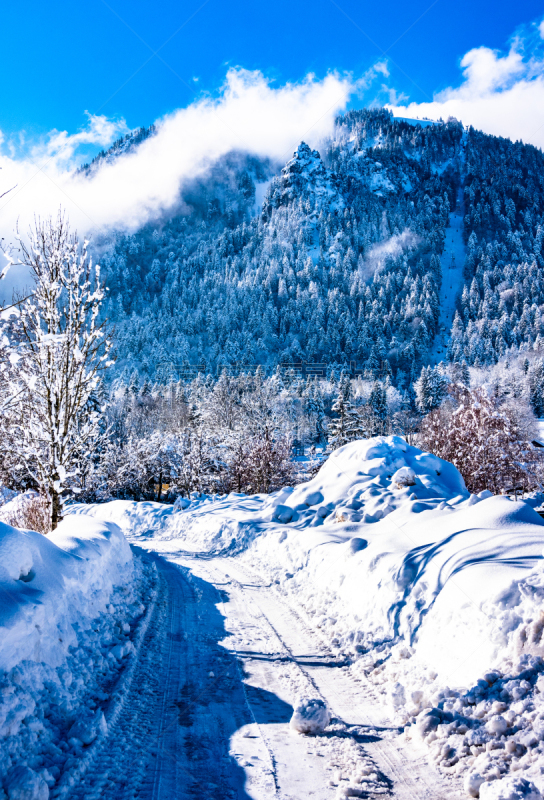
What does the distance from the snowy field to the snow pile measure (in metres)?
0.02

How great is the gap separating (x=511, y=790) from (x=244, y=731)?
2.17m

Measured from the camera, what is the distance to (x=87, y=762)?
3275 mm

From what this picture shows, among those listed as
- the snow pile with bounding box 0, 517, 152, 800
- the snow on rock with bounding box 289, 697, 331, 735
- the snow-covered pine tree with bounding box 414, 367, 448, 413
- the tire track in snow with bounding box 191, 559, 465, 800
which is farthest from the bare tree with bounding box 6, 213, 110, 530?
the snow-covered pine tree with bounding box 414, 367, 448, 413

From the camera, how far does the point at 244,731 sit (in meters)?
3.92

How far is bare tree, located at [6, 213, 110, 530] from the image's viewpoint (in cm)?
859

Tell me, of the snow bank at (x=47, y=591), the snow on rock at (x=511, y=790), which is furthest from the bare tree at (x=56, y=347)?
the snow on rock at (x=511, y=790)

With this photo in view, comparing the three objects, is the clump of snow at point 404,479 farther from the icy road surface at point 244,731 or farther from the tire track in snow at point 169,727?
the tire track in snow at point 169,727

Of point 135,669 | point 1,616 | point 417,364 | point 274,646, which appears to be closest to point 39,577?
point 1,616

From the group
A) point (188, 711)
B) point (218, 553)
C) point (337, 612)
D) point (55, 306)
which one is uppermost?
point (55, 306)

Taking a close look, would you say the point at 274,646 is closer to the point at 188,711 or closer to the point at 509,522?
the point at 188,711

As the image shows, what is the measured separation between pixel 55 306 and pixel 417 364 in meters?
175

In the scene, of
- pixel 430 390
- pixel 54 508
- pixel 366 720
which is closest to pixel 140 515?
pixel 54 508

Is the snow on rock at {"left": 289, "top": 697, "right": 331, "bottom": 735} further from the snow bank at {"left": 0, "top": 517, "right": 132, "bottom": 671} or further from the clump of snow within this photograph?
the clump of snow

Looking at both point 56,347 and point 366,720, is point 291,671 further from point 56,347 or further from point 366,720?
point 56,347
